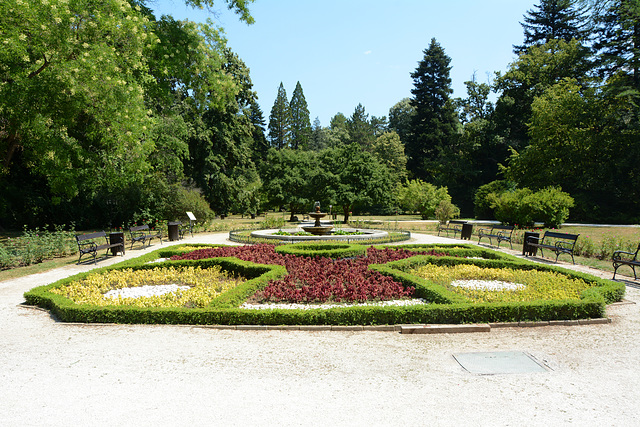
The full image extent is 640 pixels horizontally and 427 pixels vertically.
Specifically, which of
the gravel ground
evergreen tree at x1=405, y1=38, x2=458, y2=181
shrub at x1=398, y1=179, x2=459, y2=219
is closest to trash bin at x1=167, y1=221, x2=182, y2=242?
the gravel ground

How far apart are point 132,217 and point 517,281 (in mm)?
22813

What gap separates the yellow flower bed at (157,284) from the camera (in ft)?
24.0

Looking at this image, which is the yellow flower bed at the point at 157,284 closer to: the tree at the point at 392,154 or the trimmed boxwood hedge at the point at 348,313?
the trimmed boxwood hedge at the point at 348,313

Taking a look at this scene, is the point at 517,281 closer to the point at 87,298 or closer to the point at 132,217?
the point at 87,298

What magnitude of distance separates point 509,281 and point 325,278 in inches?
177

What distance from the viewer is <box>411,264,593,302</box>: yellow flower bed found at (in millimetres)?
7527

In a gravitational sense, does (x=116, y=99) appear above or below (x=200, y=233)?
above

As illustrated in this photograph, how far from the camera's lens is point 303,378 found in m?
4.34

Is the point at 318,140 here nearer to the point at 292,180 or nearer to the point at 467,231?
the point at 292,180

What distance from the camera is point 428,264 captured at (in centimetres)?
1104

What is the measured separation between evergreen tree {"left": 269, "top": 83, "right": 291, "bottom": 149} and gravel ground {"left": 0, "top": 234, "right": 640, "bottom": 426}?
6040 cm

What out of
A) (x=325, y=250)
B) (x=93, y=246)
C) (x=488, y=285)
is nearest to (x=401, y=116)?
(x=325, y=250)

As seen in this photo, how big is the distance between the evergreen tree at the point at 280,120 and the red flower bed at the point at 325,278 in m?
54.3

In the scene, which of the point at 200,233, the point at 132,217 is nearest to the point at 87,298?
the point at 200,233
